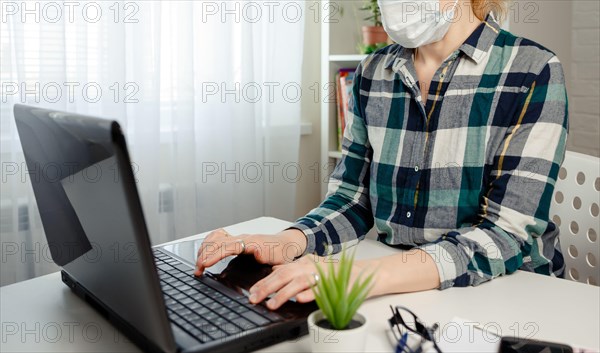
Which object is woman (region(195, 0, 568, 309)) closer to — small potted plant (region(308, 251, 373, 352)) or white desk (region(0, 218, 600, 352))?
white desk (region(0, 218, 600, 352))

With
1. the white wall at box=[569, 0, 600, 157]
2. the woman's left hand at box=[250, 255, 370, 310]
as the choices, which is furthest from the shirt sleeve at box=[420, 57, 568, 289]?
the white wall at box=[569, 0, 600, 157]

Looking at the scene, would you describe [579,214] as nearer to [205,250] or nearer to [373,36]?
[205,250]

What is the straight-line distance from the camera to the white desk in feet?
2.72

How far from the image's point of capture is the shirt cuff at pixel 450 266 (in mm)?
992

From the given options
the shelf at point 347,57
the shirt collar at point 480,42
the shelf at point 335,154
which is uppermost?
the shelf at point 347,57

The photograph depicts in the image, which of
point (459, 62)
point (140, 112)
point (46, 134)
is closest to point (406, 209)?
point (459, 62)

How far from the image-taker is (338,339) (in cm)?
71

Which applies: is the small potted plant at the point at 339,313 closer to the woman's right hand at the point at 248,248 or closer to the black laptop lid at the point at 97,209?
the black laptop lid at the point at 97,209

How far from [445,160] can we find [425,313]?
0.39 m

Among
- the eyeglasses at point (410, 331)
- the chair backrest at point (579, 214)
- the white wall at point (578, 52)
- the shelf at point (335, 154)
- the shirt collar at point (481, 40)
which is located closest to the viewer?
the eyeglasses at point (410, 331)

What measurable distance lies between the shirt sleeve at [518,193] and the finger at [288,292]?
9.9 inches

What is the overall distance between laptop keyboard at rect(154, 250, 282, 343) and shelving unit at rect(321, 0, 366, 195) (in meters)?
1.49

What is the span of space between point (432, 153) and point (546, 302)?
0.38 metres

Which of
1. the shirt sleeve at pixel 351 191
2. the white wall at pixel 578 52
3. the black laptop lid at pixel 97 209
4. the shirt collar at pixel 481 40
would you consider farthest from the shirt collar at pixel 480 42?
the white wall at pixel 578 52
